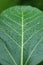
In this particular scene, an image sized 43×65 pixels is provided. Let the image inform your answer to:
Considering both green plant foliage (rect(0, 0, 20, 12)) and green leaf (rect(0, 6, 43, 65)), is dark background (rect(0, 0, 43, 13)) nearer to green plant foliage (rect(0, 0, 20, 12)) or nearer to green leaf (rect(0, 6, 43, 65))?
green plant foliage (rect(0, 0, 20, 12))

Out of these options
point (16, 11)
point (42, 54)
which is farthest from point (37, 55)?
point (16, 11)

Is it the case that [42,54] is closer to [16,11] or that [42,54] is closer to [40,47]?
[40,47]

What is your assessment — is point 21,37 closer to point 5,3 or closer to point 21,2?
point 5,3

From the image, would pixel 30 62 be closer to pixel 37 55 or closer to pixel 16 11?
pixel 37 55

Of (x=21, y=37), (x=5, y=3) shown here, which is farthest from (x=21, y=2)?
(x=21, y=37)

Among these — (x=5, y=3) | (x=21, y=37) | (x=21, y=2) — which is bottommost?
(x=21, y=2)

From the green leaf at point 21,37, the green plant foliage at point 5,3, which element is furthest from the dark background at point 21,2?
the green leaf at point 21,37
